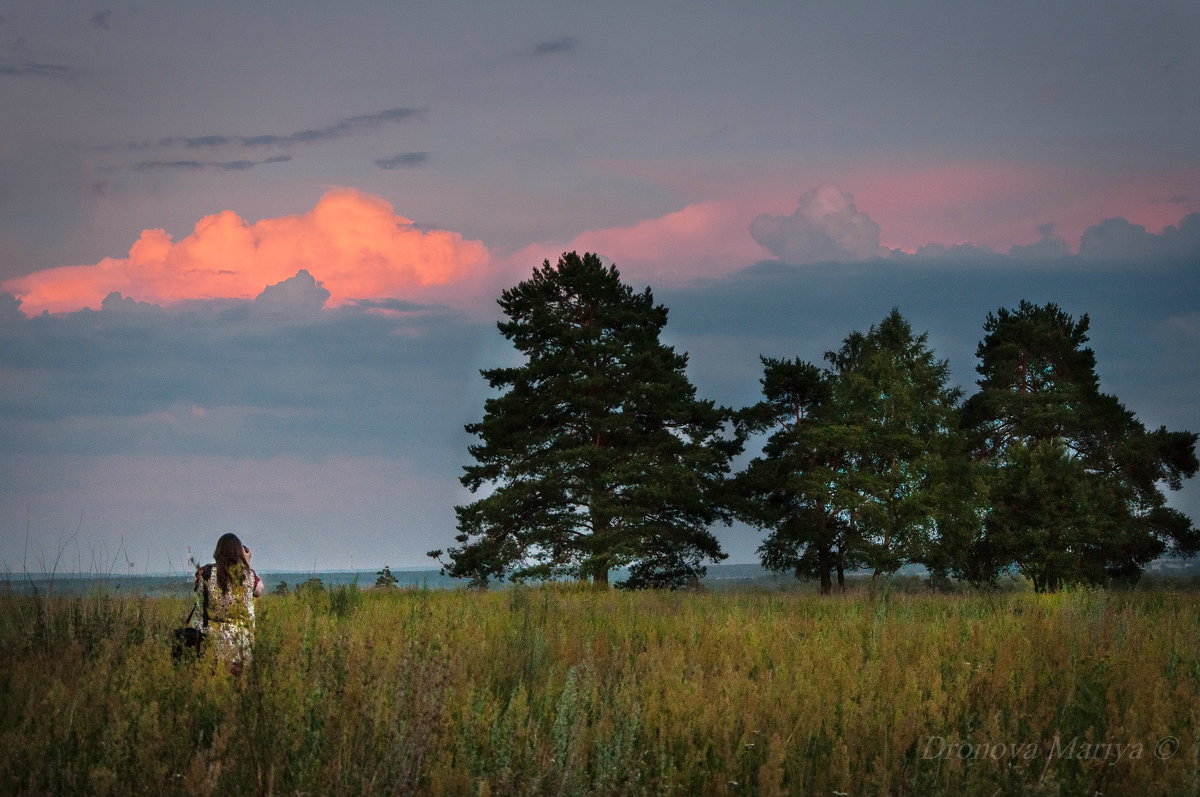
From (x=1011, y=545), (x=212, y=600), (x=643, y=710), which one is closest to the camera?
(x=643, y=710)

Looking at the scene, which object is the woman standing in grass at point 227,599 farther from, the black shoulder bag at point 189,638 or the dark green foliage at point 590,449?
the dark green foliage at point 590,449

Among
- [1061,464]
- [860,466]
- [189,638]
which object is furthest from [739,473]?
[189,638]

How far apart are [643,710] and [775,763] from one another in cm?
173

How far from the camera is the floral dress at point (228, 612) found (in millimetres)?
7621

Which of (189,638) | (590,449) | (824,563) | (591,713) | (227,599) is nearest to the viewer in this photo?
(591,713)

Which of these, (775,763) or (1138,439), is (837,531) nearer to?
(1138,439)

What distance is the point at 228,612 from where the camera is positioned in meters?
7.77

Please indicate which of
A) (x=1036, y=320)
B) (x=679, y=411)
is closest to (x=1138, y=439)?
(x=1036, y=320)

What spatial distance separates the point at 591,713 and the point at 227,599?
3.33m

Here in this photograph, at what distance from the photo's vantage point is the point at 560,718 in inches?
209

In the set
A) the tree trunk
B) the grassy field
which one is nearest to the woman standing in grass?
the grassy field

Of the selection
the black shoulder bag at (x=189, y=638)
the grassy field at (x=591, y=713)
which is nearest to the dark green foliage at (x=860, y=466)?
the grassy field at (x=591, y=713)

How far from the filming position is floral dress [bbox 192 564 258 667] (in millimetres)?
7621

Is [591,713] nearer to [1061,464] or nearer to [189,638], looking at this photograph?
[189,638]
